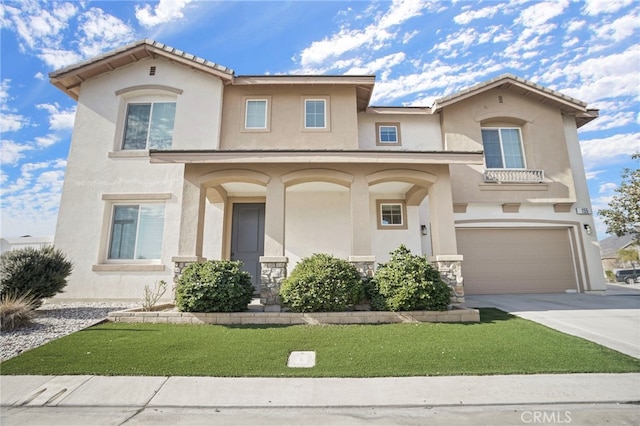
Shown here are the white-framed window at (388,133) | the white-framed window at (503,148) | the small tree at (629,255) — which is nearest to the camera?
the white-framed window at (503,148)

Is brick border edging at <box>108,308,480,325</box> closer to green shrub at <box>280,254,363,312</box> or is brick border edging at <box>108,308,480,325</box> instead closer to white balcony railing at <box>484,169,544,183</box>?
green shrub at <box>280,254,363,312</box>

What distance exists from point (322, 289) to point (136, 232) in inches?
269

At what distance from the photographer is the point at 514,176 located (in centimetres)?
1070

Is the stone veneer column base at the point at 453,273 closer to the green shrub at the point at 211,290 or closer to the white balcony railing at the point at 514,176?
the green shrub at the point at 211,290

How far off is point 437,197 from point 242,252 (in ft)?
20.1

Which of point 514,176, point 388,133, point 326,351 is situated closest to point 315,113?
point 388,133

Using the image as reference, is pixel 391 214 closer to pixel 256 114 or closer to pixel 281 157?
pixel 281 157

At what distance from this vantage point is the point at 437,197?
7.59 meters

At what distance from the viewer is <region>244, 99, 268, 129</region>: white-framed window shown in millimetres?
10344

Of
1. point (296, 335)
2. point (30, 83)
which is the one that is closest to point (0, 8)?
point (30, 83)

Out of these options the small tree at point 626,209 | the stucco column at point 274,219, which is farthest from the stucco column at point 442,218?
the small tree at point 626,209

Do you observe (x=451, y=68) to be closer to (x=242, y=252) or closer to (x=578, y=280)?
(x=578, y=280)

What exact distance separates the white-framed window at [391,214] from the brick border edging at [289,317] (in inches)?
166

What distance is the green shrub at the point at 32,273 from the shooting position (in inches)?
263
